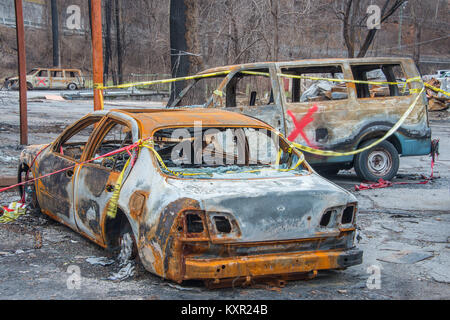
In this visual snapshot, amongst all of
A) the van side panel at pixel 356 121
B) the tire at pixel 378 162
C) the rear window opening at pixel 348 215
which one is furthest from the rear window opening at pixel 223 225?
the tire at pixel 378 162

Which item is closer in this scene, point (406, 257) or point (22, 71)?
point (406, 257)

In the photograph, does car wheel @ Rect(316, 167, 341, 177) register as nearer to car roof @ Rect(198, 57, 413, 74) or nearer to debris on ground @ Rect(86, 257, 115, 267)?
car roof @ Rect(198, 57, 413, 74)

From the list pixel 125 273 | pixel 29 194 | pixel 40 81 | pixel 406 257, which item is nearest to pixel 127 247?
pixel 125 273

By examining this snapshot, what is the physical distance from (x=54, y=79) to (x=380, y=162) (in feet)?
106

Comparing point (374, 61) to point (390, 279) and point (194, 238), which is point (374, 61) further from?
point (194, 238)

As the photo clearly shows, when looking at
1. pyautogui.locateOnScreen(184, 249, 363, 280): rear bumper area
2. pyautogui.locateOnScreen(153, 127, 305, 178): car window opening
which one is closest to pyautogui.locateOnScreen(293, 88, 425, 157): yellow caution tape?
pyautogui.locateOnScreen(153, 127, 305, 178): car window opening

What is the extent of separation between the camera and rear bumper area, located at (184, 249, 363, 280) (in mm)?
4078

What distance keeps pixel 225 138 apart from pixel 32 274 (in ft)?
7.25

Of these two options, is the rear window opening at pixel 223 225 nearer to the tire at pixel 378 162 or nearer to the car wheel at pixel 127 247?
the car wheel at pixel 127 247

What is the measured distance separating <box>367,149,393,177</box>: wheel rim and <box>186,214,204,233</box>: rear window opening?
614 centimetres

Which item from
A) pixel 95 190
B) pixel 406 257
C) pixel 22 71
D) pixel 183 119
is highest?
pixel 22 71

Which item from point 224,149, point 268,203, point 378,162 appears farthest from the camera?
point 378,162

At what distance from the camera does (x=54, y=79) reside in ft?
126

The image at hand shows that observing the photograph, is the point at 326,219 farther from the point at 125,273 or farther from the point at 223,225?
the point at 125,273
